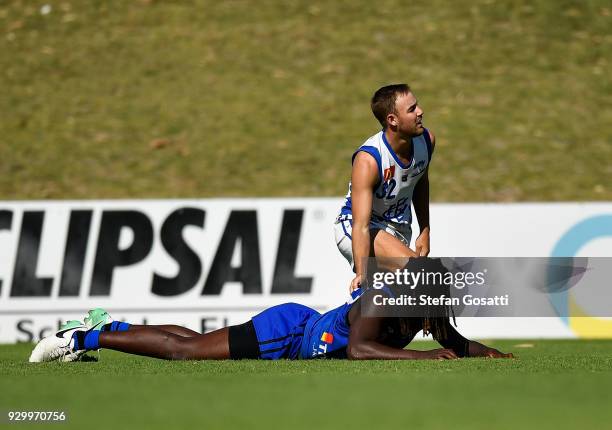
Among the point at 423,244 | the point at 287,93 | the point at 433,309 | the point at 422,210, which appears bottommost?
the point at 433,309

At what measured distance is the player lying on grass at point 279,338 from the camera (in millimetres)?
7105

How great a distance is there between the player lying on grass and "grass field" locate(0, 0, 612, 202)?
9.08 metres

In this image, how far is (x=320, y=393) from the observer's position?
5430mm

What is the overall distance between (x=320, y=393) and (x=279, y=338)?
2012 mm

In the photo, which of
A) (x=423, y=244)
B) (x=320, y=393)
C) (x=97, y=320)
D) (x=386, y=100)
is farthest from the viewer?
(x=423, y=244)

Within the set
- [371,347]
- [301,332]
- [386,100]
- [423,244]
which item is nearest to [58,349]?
[301,332]

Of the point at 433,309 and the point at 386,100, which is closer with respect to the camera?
the point at 433,309

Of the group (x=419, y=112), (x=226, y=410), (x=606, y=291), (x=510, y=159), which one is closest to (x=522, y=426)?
(x=226, y=410)

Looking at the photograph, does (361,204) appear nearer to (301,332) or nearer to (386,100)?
(386,100)

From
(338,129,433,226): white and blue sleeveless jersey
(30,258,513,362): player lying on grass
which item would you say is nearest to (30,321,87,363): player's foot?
(30,258,513,362): player lying on grass

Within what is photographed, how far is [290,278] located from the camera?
11633mm

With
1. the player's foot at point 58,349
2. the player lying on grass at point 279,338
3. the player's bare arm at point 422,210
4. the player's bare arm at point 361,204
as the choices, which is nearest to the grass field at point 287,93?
the player's bare arm at point 422,210

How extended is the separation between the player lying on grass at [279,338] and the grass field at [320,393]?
0.16 metres

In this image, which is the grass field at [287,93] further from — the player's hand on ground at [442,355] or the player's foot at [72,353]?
the player's hand on ground at [442,355]
